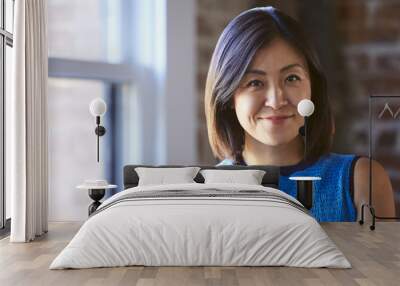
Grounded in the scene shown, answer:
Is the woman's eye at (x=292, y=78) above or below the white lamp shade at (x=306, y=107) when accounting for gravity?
above

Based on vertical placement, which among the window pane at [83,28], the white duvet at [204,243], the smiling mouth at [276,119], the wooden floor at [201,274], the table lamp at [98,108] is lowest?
the wooden floor at [201,274]

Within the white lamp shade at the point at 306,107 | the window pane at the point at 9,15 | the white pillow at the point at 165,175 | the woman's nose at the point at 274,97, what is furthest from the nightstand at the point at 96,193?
the white lamp shade at the point at 306,107

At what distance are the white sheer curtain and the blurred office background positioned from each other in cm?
83

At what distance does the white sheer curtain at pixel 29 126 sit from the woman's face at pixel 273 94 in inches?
91.4

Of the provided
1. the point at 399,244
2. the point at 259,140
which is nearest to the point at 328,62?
the point at 259,140

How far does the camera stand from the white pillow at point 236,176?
6735 mm

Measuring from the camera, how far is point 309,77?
24.1ft

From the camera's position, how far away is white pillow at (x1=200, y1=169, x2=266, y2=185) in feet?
22.1

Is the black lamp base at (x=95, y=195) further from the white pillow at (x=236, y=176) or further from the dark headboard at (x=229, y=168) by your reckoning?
the white pillow at (x=236, y=176)

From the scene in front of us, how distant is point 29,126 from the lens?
604 centimetres

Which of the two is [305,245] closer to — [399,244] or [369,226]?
[399,244]

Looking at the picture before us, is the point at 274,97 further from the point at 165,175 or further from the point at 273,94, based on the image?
the point at 165,175

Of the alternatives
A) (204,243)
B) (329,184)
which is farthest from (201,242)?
(329,184)

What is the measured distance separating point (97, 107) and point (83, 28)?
109 cm
